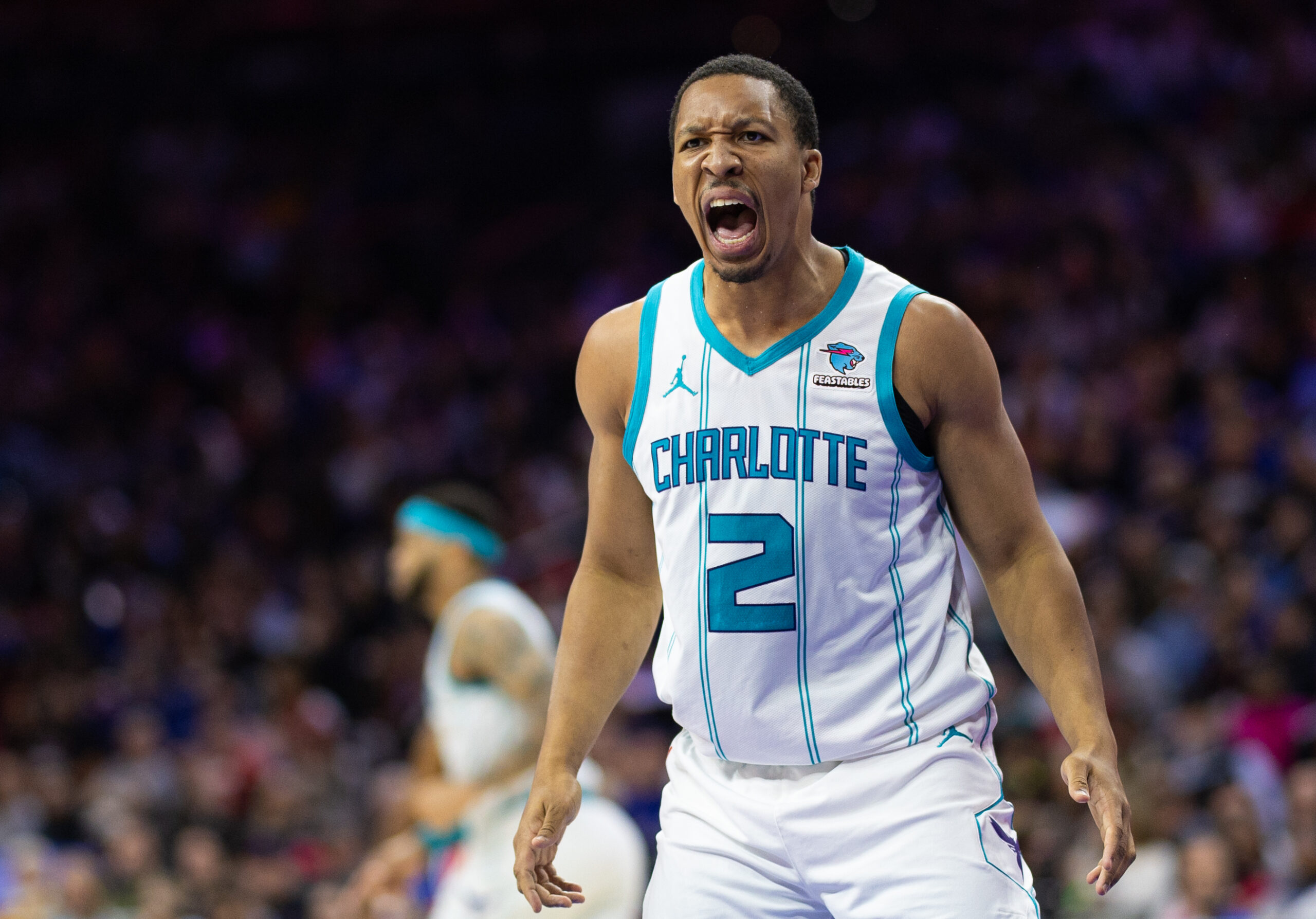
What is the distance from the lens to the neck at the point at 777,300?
302cm

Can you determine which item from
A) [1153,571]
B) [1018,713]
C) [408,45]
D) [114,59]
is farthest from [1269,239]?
[114,59]

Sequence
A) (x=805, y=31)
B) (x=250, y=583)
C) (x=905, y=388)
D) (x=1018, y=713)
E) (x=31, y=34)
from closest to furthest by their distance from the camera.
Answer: (x=905, y=388) < (x=1018, y=713) < (x=250, y=583) < (x=805, y=31) < (x=31, y=34)

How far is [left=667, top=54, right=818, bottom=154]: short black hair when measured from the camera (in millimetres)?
3020

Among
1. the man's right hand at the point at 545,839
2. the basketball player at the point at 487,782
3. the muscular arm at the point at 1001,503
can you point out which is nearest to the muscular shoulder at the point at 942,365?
the muscular arm at the point at 1001,503

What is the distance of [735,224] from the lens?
3055mm

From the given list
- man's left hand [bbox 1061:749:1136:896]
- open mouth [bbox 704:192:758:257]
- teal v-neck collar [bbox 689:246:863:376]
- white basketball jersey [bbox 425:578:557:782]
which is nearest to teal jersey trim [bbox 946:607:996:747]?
man's left hand [bbox 1061:749:1136:896]

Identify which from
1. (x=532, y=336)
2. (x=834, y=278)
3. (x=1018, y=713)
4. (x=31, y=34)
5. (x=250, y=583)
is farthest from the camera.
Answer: (x=31, y=34)

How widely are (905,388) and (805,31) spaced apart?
12.4m

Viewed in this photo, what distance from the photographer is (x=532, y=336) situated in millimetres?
12781

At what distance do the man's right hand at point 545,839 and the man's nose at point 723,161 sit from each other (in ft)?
4.03

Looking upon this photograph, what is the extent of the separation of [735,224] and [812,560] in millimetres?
708

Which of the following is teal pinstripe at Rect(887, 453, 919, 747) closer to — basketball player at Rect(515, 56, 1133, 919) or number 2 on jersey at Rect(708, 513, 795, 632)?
basketball player at Rect(515, 56, 1133, 919)

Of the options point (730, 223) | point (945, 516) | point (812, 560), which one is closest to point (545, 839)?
point (812, 560)

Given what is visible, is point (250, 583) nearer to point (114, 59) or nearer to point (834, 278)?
point (114, 59)
